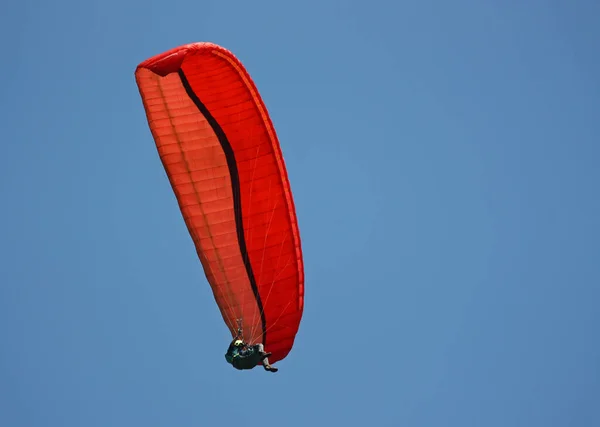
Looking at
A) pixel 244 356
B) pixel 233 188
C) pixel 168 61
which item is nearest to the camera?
pixel 168 61

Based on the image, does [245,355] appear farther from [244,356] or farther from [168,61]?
[168,61]

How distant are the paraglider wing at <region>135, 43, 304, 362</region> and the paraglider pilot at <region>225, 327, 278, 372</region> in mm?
946

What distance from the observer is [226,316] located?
105 ft

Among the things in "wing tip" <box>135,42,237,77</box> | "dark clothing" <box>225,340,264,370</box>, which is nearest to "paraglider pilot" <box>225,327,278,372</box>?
"dark clothing" <box>225,340,264,370</box>

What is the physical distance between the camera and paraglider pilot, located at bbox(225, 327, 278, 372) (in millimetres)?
30766

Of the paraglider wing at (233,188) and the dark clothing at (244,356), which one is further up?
the paraglider wing at (233,188)

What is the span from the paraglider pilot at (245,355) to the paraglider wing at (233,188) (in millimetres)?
946

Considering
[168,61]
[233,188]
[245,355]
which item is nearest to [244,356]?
[245,355]

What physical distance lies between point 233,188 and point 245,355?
3563mm

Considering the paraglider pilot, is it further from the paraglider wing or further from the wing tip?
the wing tip

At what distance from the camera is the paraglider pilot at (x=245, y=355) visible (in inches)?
1211

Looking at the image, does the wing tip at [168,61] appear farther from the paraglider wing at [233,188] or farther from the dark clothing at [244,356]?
the dark clothing at [244,356]

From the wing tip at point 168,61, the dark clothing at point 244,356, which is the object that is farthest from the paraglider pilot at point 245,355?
the wing tip at point 168,61

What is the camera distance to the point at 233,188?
3203cm
